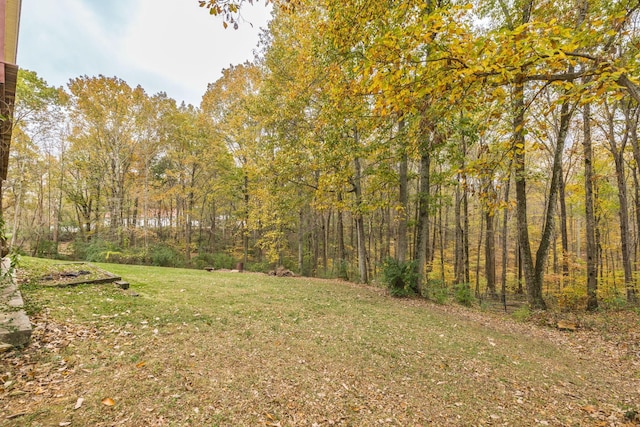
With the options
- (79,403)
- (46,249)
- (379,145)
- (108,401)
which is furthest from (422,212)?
(46,249)

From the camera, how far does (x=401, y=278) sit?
→ 28.3 feet

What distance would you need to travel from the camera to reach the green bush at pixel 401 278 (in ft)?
28.1

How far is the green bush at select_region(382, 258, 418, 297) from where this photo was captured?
856cm

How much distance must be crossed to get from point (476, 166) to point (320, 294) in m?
6.01

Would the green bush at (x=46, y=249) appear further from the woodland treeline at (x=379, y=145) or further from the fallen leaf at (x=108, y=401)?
the fallen leaf at (x=108, y=401)

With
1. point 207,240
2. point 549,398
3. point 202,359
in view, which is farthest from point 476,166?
point 207,240

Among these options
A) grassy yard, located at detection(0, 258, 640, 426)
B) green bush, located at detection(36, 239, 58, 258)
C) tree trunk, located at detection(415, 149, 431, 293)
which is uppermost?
tree trunk, located at detection(415, 149, 431, 293)

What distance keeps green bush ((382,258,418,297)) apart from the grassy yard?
9.30ft

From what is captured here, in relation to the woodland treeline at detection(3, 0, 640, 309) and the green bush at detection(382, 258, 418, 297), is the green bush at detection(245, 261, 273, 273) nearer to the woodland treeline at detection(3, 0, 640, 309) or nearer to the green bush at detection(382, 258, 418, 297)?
the woodland treeline at detection(3, 0, 640, 309)

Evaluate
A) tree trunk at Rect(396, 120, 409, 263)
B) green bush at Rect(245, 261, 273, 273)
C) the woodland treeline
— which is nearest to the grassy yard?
the woodland treeline

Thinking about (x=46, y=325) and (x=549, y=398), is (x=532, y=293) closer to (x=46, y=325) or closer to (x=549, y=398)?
(x=549, y=398)

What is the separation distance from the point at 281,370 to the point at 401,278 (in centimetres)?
626

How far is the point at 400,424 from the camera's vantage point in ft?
8.30

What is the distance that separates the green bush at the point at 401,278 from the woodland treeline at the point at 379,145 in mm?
68
